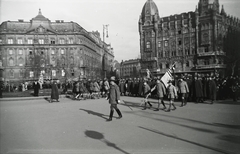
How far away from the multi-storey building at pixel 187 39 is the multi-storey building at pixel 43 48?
75.7 feet

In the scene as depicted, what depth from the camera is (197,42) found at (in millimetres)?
67438

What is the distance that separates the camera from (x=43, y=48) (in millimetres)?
67375

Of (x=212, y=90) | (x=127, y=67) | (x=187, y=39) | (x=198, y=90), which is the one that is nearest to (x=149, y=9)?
(x=187, y=39)

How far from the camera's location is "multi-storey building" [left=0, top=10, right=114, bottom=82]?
65938 mm

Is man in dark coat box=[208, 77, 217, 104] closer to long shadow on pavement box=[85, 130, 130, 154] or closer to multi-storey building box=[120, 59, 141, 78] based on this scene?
long shadow on pavement box=[85, 130, 130, 154]

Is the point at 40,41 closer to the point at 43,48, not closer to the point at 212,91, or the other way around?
the point at 43,48

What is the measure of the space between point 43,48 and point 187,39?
1956 inches

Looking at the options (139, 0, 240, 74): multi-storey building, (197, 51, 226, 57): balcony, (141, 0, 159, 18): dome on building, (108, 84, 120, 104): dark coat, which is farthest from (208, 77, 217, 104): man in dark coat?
(141, 0, 159, 18): dome on building

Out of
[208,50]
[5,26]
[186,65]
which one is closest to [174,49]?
[186,65]

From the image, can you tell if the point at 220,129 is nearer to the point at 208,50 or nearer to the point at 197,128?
the point at 197,128

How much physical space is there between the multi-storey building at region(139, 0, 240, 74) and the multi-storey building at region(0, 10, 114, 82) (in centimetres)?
2308

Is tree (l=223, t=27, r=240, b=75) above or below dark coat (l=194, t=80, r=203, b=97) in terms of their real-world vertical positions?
above

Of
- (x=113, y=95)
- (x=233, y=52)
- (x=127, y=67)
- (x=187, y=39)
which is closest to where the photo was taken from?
(x=113, y=95)

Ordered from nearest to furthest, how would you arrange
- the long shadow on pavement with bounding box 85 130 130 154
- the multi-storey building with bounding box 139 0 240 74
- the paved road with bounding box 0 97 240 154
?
the paved road with bounding box 0 97 240 154
the long shadow on pavement with bounding box 85 130 130 154
the multi-storey building with bounding box 139 0 240 74
